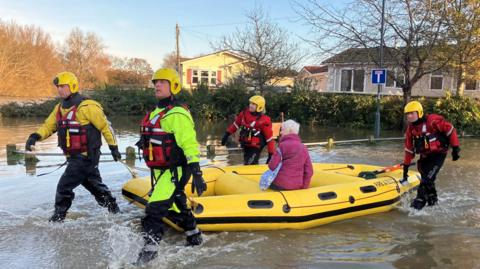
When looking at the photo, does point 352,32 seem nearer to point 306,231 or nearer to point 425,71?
point 425,71

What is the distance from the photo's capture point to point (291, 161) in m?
5.46

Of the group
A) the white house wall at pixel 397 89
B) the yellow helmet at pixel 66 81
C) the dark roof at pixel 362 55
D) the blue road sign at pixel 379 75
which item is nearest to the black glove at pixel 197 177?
the yellow helmet at pixel 66 81

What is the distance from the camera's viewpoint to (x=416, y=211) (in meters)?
6.30

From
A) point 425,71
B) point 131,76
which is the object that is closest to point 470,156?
point 425,71

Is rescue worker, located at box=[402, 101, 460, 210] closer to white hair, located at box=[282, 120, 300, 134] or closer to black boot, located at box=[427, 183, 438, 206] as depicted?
black boot, located at box=[427, 183, 438, 206]

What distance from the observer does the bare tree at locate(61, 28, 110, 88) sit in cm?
4934

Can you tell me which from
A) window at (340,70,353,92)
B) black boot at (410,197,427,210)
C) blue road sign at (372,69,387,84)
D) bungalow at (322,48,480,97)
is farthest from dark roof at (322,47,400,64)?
black boot at (410,197,427,210)

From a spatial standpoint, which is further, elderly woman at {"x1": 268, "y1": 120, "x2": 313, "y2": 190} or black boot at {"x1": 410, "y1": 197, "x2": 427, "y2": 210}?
black boot at {"x1": 410, "y1": 197, "x2": 427, "y2": 210}

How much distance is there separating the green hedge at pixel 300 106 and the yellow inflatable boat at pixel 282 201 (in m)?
12.3

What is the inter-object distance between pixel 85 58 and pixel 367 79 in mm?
36096

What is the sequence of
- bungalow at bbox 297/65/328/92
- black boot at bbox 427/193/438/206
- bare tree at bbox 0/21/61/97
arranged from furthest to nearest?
bare tree at bbox 0/21/61/97 → bungalow at bbox 297/65/328/92 → black boot at bbox 427/193/438/206

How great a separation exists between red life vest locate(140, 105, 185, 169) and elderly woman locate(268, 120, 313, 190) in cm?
165

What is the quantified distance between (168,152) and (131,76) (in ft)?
177

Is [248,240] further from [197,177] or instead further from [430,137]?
[430,137]
